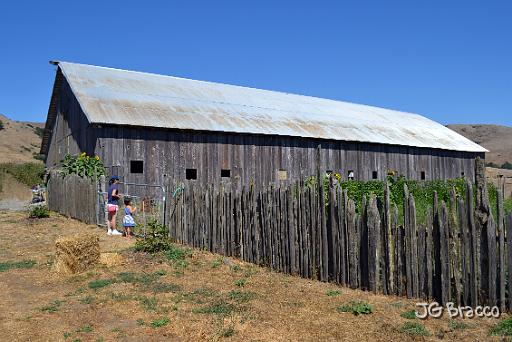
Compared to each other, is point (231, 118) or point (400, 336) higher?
point (231, 118)

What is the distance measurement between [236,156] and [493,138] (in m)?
115

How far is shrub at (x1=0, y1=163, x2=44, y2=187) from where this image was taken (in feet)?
158

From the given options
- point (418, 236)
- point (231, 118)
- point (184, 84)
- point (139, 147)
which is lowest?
point (418, 236)

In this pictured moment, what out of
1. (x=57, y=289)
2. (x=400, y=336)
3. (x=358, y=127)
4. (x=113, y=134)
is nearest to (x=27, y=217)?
(x=113, y=134)

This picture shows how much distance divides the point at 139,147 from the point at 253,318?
1632 cm

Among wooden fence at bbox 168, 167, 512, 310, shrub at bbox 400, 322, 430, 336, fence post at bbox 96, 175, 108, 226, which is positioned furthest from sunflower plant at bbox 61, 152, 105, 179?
shrub at bbox 400, 322, 430, 336

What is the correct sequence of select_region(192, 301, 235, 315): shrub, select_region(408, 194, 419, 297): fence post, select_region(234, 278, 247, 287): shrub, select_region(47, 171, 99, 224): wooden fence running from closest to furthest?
1. select_region(192, 301, 235, 315): shrub
2. select_region(408, 194, 419, 297): fence post
3. select_region(234, 278, 247, 287): shrub
4. select_region(47, 171, 99, 224): wooden fence

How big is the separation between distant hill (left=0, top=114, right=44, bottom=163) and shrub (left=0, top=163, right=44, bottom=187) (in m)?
11.0

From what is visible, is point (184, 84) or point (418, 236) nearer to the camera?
point (418, 236)

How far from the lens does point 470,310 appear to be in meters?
6.01

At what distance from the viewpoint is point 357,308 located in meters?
6.27

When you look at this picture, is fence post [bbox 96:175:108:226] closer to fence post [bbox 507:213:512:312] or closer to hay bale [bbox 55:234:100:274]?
hay bale [bbox 55:234:100:274]

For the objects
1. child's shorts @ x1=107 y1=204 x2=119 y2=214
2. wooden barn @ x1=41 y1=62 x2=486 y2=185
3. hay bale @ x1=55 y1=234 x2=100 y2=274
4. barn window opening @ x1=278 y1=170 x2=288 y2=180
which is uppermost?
wooden barn @ x1=41 y1=62 x2=486 y2=185

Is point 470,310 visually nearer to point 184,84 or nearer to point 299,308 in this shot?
point 299,308
